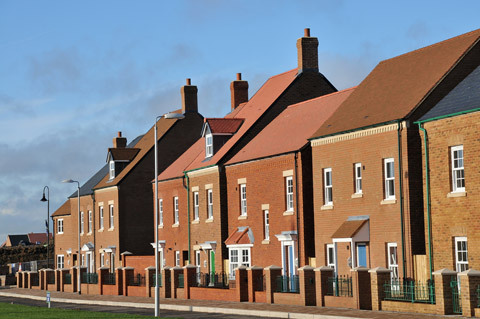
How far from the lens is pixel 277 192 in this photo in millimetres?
46531

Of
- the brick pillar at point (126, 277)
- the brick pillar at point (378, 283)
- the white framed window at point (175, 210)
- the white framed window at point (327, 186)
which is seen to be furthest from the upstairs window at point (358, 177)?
the white framed window at point (175, 210)

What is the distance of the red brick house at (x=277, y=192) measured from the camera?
1750 inches

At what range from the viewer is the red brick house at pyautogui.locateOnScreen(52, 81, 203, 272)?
220 ft

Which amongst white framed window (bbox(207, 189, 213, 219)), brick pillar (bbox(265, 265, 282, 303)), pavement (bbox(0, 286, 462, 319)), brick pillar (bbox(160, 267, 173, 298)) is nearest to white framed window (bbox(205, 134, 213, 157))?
white framed window (bbox(207, 189, 213, 219))

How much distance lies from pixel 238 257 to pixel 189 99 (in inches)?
808

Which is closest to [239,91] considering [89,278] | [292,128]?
[292,128]

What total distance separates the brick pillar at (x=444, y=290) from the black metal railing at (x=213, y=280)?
1953 cm

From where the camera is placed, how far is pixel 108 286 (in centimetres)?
5812

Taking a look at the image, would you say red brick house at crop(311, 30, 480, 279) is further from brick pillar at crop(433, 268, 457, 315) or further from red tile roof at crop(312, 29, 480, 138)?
brick pillar at crop(433, 268, 457, 315)

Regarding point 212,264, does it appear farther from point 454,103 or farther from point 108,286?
point 454,103

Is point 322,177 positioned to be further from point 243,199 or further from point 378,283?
point 378,283

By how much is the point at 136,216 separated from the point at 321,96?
2295cm

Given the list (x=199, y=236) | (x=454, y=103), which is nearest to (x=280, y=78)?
(x=199, y=236)

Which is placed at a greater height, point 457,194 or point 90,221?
point 90,221
